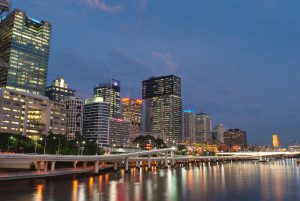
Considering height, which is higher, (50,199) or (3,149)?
(3,149)

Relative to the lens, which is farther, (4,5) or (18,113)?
(18,113)

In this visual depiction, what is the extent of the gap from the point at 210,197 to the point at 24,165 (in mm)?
68079

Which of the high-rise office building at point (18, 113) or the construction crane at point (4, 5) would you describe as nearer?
the construction crane at point (4, 5)

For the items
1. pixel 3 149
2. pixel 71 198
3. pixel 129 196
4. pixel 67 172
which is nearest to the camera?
pixel 71 198

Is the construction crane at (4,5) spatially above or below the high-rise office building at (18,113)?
above

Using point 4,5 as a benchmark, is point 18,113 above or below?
below

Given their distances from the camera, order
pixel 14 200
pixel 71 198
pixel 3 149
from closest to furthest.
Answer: pixel 14 200 → pixel 71 198 → pixel 3 149

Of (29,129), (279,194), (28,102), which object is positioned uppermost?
(28,102)

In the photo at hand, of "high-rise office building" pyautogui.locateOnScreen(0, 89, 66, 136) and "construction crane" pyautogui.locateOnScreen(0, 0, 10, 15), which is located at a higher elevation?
"construction crane" pyautogui.locateOnScreen(0, 0, 10, 15)

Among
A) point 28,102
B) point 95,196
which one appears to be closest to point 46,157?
point 95,196

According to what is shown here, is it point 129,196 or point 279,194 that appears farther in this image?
point 279,194

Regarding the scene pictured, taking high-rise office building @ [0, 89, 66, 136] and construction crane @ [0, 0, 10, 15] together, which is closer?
construction crane @ [0, 0, 10, 15]

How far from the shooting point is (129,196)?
5762cm

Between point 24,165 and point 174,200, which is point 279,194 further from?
point 24,165
